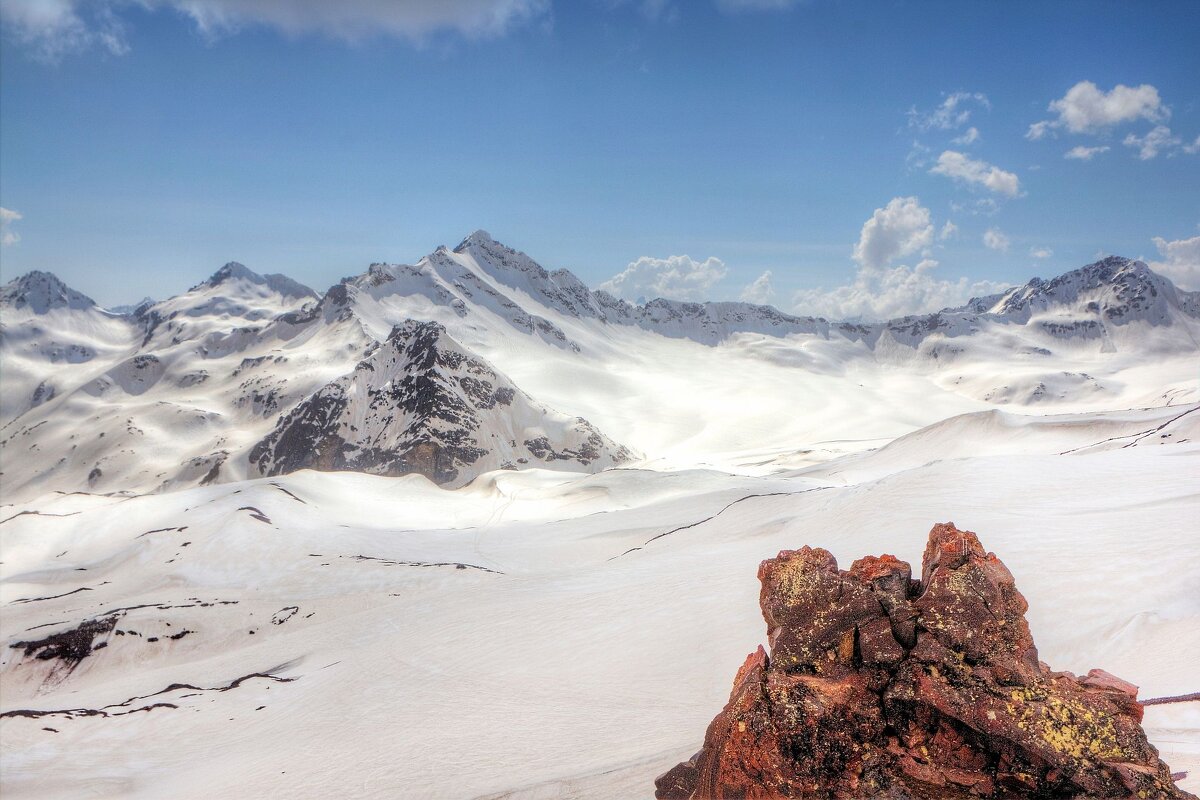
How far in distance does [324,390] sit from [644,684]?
2890 inches

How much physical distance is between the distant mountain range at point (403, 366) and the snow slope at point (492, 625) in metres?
40.5

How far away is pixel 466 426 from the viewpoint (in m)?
66.6

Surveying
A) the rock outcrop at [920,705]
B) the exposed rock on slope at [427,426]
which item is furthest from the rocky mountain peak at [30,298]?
the rock outcrop at [920,705]

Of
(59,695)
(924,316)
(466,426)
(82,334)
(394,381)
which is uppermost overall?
(82,334)

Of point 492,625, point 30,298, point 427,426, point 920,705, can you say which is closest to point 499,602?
point 492,625

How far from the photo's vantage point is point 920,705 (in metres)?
5.75

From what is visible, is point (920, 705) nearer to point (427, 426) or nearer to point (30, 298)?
point (427, 426)

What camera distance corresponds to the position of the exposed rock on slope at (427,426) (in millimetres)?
65312

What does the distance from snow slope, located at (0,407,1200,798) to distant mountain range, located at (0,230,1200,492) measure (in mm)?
40480

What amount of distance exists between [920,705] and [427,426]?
6392cm

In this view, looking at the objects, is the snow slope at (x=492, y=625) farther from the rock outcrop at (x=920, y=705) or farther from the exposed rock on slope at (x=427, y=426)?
the exposed rock on slope at (x=427, y=426)

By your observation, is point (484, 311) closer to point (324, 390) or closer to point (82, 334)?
point (324, 390)

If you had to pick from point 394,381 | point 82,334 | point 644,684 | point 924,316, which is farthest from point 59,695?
point 82,334

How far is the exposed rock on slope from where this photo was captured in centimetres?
6531
